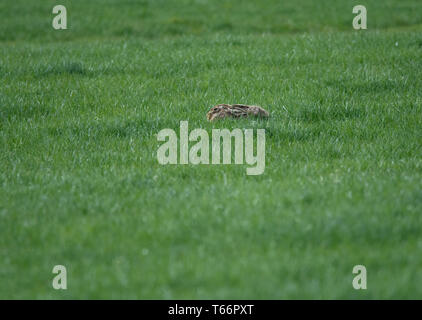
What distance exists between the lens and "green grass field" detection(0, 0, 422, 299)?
4836mm

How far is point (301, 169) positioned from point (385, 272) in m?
2.54

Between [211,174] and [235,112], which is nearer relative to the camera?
[211,174]

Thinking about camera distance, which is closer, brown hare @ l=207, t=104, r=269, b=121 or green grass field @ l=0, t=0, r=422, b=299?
green grass field @ l=0, t=0, r=422, b=299

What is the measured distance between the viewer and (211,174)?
7148 millimetres

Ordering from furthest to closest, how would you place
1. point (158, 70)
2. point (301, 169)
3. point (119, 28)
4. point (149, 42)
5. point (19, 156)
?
point (119, 28) → point (149, 42) → point (158, 70) → point (19, 156) → point (301, 169)

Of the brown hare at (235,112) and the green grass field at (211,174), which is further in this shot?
the brown hare at (235,112)

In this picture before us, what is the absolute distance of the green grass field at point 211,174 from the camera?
4836 mm

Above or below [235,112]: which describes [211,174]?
below
